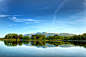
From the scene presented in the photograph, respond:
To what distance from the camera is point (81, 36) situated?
111m

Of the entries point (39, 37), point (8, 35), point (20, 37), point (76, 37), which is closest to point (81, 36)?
point (76, 37)

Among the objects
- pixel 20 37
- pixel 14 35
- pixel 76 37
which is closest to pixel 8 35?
pixel 14 35

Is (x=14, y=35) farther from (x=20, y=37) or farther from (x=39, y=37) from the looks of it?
(x=39, y=37)

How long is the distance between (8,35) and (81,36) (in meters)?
94.1

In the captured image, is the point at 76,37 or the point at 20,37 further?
the point at 20,37

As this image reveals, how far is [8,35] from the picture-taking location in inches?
4872

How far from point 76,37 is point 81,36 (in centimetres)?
748

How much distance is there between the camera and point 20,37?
12638 centimetres

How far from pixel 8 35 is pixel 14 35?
7.88 m

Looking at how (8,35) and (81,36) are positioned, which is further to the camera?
(8,35)

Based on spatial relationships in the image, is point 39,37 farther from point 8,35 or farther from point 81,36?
point 81,36

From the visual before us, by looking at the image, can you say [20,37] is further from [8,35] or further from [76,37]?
[76,37]

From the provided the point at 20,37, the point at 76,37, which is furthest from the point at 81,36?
the point at 20,37

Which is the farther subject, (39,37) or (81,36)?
(39,37)
